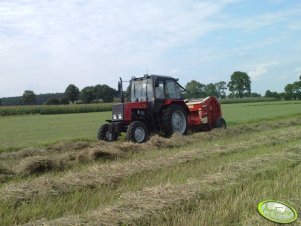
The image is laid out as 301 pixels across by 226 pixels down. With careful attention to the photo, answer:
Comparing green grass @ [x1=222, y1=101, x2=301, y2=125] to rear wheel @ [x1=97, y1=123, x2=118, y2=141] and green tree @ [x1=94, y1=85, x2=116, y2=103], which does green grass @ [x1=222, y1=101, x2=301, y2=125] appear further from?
green tree @ [x1=94, y1=85, x2=116, y2=103]

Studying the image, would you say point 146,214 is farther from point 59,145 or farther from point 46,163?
point 59,145

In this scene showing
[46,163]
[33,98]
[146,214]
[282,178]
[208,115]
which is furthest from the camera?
[33,98]

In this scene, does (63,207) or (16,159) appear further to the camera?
(16,159)

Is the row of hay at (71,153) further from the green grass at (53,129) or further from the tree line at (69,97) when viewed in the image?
the tree line at (69,97)

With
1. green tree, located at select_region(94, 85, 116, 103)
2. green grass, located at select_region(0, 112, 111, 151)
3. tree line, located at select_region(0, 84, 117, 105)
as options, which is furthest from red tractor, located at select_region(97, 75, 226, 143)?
green tree, located at select_region(94, 85, 116, 103)

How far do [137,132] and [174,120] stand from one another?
73.7 inches

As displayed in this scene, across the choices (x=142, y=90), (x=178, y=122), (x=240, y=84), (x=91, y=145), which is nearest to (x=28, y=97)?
(x=240, y=84)

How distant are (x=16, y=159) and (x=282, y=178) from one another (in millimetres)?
6627

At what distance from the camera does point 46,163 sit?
787 cm

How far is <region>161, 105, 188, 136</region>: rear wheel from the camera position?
12.7 metres

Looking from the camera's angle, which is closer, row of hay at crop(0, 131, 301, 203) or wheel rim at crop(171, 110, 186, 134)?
row of hay at crop(0, 131, 301, 203)

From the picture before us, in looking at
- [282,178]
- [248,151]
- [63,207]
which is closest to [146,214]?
[63,207]

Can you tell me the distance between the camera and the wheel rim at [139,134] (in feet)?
38.2

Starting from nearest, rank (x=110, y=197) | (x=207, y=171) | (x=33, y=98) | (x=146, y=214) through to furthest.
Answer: (x=146, y=214) → (x=110, y=197) → (x=207, y=171) → (x=33, y=98)
